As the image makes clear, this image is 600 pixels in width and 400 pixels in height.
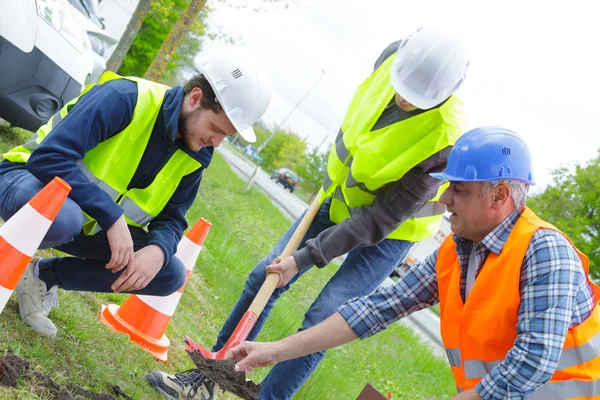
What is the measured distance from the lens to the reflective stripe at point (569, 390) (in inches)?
94.7

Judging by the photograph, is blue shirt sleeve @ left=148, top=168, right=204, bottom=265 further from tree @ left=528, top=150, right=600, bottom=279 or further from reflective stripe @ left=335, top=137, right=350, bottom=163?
tree @ left=528, top=150, right=600, bottom=279

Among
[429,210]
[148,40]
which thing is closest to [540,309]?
[429,210]

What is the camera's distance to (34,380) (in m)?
2.48

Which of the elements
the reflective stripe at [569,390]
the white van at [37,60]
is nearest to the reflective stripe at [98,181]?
the reflective stripe at [569,390]

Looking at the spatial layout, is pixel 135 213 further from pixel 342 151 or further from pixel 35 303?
pixel 342 151

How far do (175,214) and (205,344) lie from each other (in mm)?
1464

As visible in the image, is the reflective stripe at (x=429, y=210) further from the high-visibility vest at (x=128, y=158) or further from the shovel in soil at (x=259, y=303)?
the high-visibility vest at (x=128, y=158)

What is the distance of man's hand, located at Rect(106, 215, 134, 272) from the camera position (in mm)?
2732

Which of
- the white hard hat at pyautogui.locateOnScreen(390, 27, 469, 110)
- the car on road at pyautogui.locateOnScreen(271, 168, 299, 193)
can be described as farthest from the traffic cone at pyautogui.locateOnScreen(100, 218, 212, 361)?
the car on road at pyautogui.locateOnScreen(271, 168, 299, 193)

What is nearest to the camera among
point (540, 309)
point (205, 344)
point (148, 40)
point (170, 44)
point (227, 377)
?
point (540, 309)

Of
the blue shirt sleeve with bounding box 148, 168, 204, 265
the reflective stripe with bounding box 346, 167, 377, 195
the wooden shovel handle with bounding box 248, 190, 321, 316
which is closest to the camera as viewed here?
the blue shirt sleeve with bounding box 148, 168, 204, 265

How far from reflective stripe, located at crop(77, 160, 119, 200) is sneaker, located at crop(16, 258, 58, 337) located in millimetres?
542

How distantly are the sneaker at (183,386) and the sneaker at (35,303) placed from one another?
57 cm

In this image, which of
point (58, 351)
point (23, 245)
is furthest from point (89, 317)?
point (23, 245)
